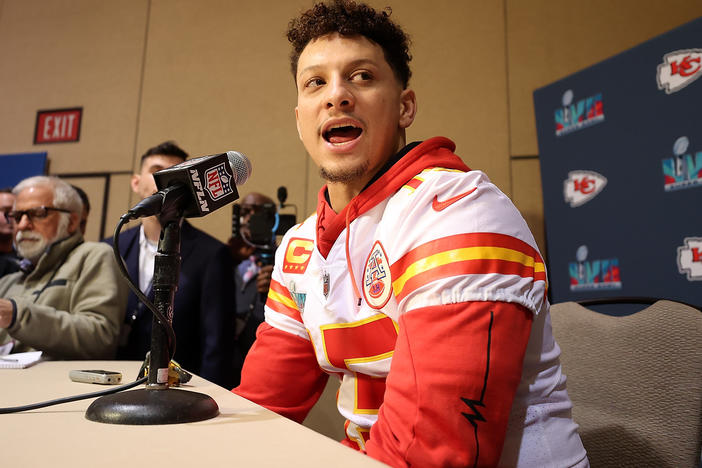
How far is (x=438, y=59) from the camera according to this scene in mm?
3250

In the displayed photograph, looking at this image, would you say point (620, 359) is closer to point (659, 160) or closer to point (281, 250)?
point (281, 250)

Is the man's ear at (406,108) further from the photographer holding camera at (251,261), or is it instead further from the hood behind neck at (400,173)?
the photographer holding camera at (251,261)

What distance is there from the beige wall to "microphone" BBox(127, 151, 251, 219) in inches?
99.4

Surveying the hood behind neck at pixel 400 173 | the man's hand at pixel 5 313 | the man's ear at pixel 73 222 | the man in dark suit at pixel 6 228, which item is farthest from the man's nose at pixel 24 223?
the hood behind neck at pixel 400 173

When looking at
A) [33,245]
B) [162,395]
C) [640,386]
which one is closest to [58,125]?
[33,245]

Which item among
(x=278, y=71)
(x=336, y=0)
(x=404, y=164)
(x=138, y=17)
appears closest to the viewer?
(x=404, y=164)

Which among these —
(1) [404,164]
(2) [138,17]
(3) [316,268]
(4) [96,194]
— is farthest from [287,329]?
(2) [138,17]

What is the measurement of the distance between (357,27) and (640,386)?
0.92m

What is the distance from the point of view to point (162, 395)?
0.67 m

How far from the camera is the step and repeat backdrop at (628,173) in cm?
199

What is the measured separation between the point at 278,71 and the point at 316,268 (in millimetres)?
2744

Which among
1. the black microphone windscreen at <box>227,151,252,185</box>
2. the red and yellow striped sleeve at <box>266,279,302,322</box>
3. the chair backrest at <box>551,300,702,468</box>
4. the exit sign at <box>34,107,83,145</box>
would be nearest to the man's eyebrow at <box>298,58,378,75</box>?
the black microphone windscreen at <box>227,151,252,185</box>

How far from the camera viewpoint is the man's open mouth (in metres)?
1.09

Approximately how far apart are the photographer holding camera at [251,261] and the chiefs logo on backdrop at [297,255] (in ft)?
3.39
